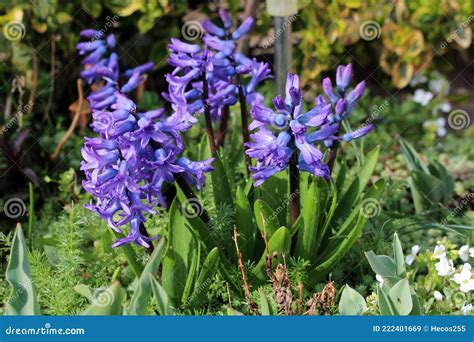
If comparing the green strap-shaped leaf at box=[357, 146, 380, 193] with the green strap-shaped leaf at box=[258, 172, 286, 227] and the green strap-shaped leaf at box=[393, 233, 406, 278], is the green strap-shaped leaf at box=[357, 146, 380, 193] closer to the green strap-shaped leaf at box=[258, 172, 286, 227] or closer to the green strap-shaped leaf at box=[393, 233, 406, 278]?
the green strap-shaped leaf at box=[258, 172, 286, 227]

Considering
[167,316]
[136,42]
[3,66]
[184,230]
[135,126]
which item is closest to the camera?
[167,316]

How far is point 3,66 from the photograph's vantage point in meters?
4.96

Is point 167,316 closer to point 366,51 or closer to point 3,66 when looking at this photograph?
point 3,66

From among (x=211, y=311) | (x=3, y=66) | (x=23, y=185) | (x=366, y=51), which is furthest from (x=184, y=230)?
(x=366, y=51)

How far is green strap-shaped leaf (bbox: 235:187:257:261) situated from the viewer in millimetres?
3201

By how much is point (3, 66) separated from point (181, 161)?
2.26 m
